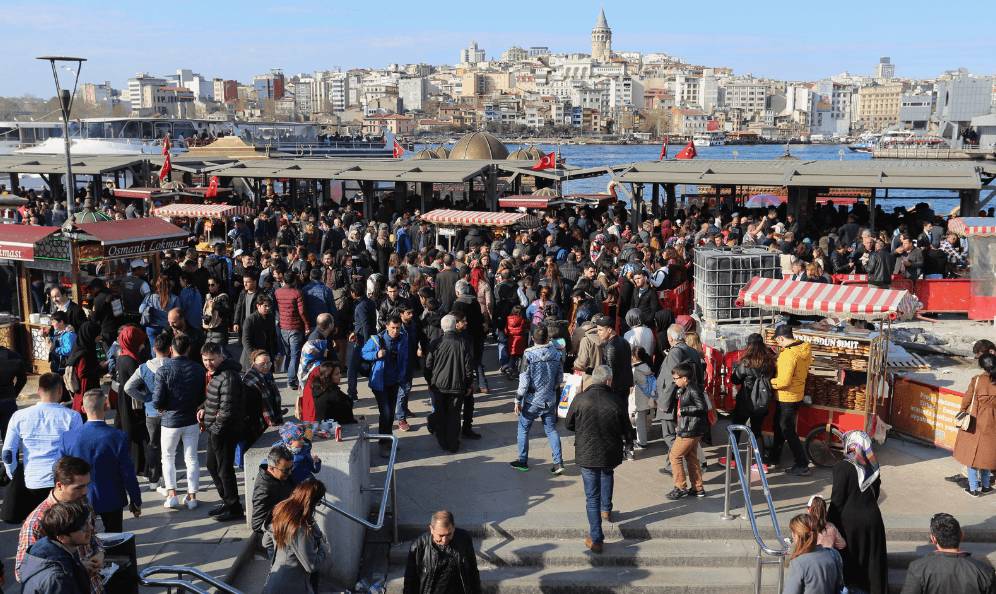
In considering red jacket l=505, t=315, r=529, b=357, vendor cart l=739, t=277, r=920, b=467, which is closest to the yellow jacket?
vendor cart l=739, t=277, r=920, b=467

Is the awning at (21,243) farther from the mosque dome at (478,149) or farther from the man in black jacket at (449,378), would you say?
the mosque dome at (478,149)

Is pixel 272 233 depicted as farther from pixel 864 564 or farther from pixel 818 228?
pixel 864 564

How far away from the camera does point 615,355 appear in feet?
26.9

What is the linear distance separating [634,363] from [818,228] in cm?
1173

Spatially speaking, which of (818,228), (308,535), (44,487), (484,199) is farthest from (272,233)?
(308,535)

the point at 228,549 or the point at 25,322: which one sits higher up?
the point at 25,322

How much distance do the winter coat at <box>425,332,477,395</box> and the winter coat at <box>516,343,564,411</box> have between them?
61 centimetres

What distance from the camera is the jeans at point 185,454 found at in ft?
23.1

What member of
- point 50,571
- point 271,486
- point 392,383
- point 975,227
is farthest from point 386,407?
point 975,227

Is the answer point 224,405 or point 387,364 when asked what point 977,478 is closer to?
point 387,364

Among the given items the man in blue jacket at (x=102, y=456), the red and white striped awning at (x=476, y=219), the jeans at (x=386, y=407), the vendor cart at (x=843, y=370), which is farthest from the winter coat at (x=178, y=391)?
the red and white striped awning at (x=476, y=219)

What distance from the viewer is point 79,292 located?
1073 centimetres

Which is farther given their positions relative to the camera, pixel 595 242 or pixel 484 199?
pixel 484 199

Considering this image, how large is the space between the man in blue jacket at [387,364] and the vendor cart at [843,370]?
3.67 metres
